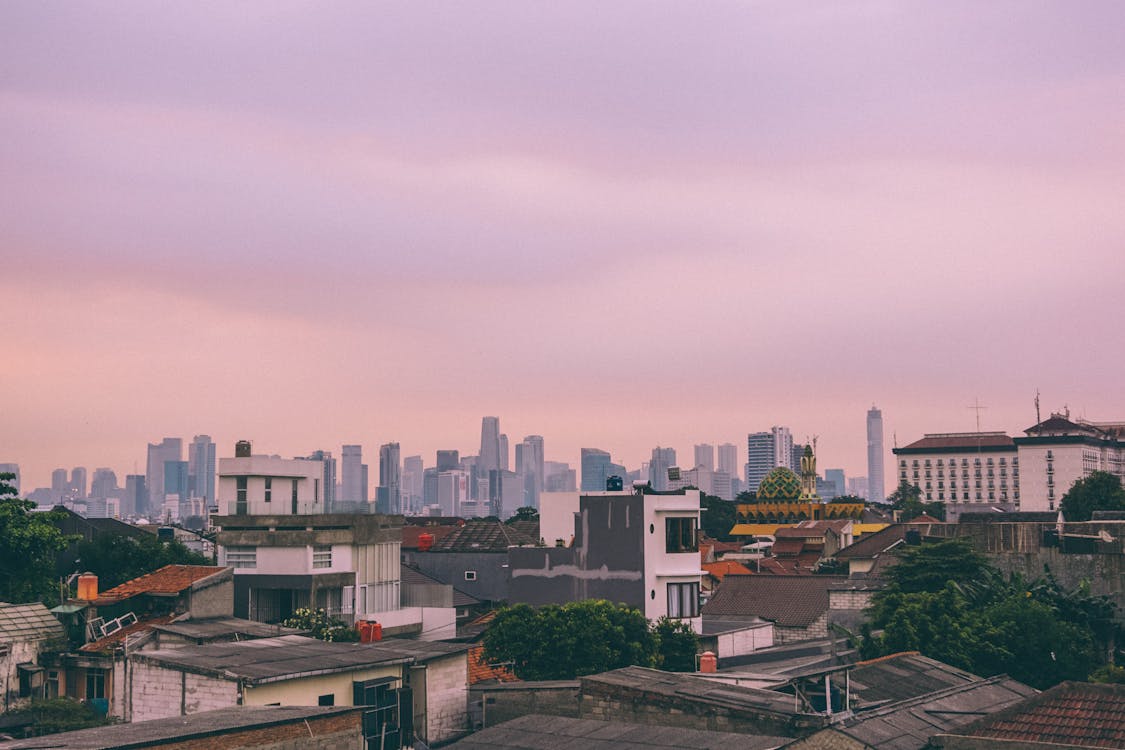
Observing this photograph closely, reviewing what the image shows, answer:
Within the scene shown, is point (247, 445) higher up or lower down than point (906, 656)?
higher up

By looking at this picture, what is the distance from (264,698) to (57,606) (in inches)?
728

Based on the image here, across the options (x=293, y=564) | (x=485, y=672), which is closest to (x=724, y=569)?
(x=293, y=564)

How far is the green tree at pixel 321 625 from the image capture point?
50844mm

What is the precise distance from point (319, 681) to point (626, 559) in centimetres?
2938

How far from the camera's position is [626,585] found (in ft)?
206

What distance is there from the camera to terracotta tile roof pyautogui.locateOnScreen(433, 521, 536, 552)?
260 ft

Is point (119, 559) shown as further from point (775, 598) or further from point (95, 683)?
point (775, 598)

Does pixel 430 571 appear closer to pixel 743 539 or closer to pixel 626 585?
pixel 626 585

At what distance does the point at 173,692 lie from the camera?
35.4m

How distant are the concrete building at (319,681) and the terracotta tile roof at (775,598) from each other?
35025 millimetres

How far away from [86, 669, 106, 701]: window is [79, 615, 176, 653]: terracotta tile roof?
0.80 meters

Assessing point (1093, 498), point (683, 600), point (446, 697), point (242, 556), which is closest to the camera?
point (446, 697)

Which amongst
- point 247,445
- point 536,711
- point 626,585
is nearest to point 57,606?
point 247,445

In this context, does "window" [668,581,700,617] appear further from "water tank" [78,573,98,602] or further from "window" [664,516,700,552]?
"water tank" [78,573,98,602]
